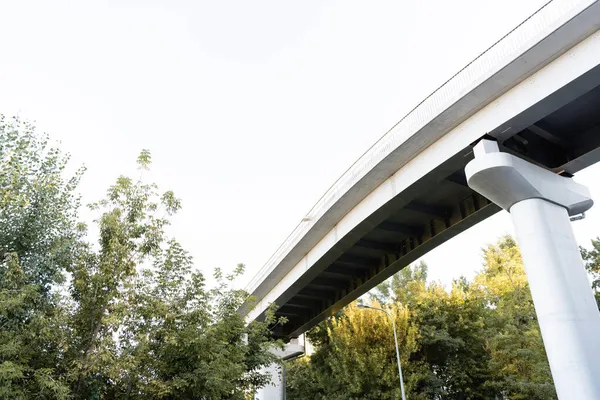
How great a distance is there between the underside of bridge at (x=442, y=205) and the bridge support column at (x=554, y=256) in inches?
37.1

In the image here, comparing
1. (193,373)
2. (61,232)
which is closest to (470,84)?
(193,373)

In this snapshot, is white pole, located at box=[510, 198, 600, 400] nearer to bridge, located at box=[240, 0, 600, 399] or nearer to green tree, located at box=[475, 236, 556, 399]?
bridge, located at box=[240, 0, 600, 399]

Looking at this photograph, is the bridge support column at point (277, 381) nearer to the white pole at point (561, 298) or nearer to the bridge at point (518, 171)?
the bridge at point (518, 171)

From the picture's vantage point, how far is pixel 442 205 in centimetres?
1575

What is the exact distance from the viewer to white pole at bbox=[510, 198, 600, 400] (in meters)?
9.45

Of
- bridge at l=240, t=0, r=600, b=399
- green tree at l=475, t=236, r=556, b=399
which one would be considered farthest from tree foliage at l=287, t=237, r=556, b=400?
bridge at l=240, t=0, r=600, b=399

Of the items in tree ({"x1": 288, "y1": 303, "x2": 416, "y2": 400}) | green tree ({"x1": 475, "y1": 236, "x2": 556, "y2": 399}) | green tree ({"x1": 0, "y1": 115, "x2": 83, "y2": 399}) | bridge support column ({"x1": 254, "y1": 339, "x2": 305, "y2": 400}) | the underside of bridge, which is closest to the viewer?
green tree ({"x1": 0, "y1": 115, "x2": 83, "y2": 399})

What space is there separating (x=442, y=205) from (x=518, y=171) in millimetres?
4780

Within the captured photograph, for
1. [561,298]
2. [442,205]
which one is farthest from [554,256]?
[442,205]

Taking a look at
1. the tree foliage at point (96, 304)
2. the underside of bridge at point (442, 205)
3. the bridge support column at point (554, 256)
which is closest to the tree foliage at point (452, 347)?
the underside of bridge at point (442, 205)

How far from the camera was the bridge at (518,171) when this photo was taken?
984 centimetres

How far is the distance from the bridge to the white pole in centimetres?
2

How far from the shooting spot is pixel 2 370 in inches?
300

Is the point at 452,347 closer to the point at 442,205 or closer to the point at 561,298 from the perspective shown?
the point at 442,205
